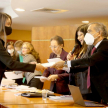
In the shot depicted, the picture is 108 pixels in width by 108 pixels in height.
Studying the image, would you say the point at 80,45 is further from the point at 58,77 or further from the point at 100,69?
the point at 100,69

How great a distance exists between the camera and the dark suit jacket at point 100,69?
2312mm

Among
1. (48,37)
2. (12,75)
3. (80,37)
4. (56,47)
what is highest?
(48,37)

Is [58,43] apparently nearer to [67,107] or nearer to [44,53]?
[67,107]

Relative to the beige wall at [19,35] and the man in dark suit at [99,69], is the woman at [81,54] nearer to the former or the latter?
the man in dark suit at [99,69]

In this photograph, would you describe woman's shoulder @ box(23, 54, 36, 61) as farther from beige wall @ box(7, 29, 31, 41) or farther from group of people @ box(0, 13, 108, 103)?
beige wall @ box(7, 29, 31, 41)

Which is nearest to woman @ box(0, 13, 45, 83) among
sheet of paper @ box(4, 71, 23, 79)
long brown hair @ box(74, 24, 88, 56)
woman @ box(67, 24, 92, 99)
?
woman @ box(67, 24, 92, 99)

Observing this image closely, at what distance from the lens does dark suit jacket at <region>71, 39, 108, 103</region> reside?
231 cm

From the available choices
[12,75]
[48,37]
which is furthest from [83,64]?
[48,37]

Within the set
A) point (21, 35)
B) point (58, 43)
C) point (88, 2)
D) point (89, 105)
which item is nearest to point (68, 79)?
point (58, 43)

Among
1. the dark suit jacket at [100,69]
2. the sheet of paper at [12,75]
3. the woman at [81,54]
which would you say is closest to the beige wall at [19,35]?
the sheet of paper at [12,75]

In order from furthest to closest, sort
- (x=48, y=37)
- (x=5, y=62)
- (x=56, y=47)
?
(x=48, y=37), (x=56, y=47), (x=5, y=62)

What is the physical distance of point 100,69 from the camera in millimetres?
2426

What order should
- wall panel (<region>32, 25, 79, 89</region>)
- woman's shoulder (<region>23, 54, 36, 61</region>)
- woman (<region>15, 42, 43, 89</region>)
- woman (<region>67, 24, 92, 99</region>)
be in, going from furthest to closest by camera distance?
wall panel (<region>32, 25, 79, 89</region>) < woman's shoulder (<region>23, 54, 36, 61</region>) < woman (<region>15, 42, 43, 89</region>) < woman (<region>67, 24, 92, 99</region>)

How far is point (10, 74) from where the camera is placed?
3719 millimetres
